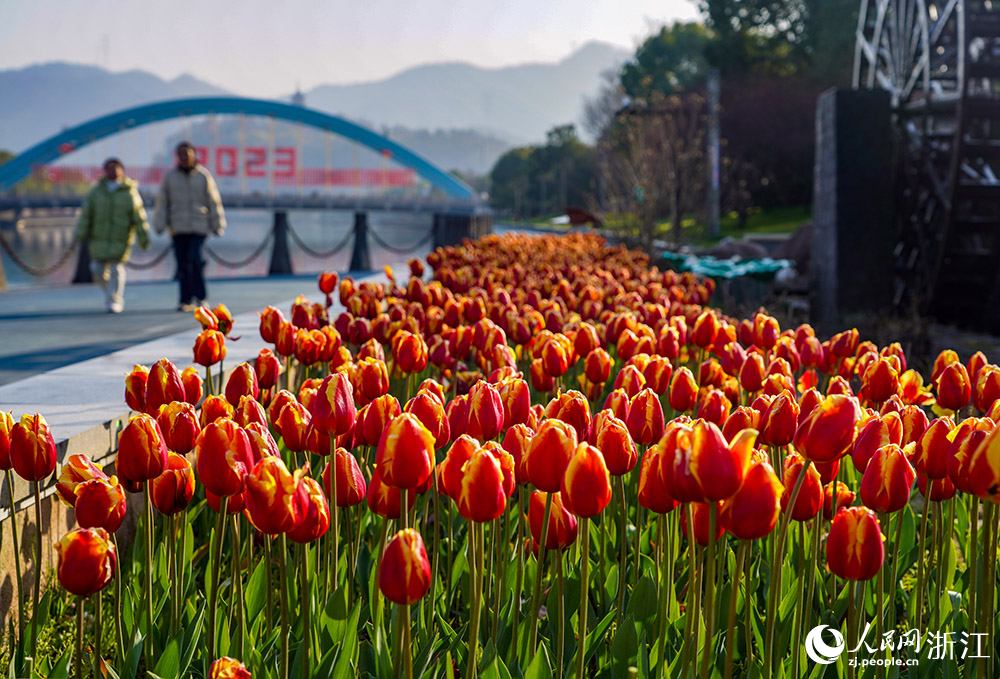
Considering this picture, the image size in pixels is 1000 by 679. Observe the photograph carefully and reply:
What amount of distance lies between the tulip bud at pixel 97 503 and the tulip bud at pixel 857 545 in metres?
1.44

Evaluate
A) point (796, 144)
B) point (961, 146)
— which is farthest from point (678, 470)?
point (796, 144)

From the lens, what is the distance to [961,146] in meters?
10.8

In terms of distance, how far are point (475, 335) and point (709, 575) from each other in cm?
214

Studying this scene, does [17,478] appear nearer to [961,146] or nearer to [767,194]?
[961,146]

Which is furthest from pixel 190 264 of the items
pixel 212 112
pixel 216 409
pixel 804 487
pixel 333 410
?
pixel 212 112

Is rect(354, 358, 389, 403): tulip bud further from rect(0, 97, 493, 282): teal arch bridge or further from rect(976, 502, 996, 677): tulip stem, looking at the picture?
rect(0, 97, 493, 282): teal arch bridge

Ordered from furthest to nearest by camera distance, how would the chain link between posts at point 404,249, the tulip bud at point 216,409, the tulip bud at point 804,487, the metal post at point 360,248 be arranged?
the metal post at point 360,248, the chain link between posts at point 404,249, the tulip bud at point 216,409, the tulip bud at point 804,487

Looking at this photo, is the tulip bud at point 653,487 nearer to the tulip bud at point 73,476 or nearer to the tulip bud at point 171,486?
the tulip bud at point 171,486

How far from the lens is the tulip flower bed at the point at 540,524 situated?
67.5 inches

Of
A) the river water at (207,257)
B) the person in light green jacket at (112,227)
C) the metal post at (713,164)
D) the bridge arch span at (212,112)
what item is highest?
the bridge arch span at (212,112)

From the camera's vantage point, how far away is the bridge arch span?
56531 mm

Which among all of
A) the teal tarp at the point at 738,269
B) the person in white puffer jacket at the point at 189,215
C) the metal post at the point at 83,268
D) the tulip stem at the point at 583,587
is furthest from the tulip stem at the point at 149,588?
the metal post at the point at 83,268

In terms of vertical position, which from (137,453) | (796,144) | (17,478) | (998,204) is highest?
(796,144)

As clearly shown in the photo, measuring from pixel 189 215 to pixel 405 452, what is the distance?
33.3ft
